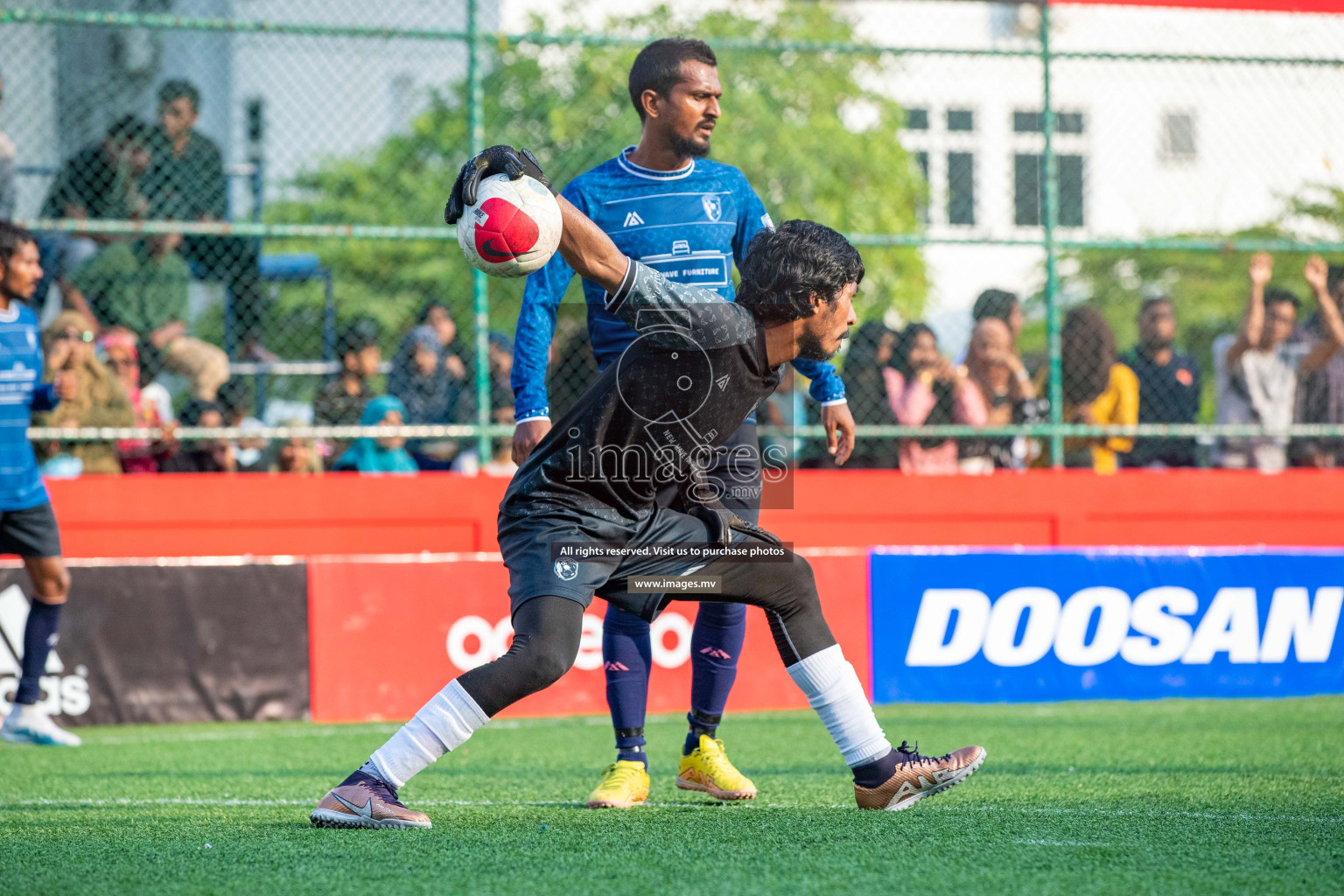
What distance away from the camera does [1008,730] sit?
6512 millimetres

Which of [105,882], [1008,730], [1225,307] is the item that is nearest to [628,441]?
[105,882]

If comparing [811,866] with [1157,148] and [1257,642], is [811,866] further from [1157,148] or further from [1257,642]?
[1157,148]

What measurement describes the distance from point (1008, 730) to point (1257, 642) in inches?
88.2

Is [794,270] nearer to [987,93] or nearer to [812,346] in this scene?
[812,346]

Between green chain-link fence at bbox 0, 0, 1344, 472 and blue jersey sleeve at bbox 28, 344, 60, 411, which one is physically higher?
green chain-link fence at bbox 0, 0, 1344, 472

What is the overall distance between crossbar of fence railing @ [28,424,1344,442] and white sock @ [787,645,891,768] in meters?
4.24

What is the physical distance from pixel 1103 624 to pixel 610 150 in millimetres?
4514

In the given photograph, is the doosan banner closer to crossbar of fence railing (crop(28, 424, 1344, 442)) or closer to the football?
crossbar of fence railing (crop(28, 424, 1344, 442))

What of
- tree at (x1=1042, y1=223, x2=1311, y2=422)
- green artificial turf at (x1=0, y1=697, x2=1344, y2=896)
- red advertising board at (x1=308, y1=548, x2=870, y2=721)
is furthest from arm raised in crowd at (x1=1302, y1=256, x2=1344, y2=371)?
tree at (x1=1042, y1=223, x2=1311, y2=422)

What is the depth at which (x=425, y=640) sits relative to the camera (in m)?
7.50

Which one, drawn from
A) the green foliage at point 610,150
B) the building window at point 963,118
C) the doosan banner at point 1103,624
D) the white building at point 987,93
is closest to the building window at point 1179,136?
the white building at point 987,93

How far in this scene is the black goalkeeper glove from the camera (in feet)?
11.0

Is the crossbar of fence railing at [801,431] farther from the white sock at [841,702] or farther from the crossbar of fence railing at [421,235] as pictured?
the white sock at [841,702]

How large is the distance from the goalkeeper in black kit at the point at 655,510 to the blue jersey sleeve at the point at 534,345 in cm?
58
